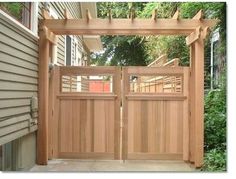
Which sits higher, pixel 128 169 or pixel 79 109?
pixel 79 109

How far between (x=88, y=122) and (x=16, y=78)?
5.45ft

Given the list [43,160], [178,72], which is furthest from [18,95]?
[178,72]

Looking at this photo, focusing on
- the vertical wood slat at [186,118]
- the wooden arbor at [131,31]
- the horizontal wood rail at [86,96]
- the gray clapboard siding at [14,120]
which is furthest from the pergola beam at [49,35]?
the vertical wood slat at [186,118]

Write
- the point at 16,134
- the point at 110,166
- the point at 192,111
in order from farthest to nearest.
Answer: the point at 192,111 → the point at 110,166 → the point at 16,134

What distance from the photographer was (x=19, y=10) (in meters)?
4.89

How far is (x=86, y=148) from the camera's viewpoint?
593 centimetres

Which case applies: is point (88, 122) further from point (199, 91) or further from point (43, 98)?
point (199, 91)

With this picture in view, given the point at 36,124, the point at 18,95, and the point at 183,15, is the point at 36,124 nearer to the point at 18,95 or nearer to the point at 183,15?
the point at 18,95

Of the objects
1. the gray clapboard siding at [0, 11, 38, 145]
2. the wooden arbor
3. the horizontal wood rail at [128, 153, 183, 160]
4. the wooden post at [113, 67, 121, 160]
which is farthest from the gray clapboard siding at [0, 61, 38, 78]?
the horizontal wood rail at [128, 153, 183, 160]

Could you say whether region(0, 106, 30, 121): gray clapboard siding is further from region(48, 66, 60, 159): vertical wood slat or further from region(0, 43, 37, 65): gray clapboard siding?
region(48, 66, 60, 159): vertical wood slat

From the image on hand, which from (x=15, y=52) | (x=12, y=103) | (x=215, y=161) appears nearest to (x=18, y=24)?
(x=15, y=52)

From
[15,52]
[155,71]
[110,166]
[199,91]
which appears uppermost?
[15,52]

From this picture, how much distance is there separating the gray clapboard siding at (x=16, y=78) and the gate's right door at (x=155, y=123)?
1.41 m
